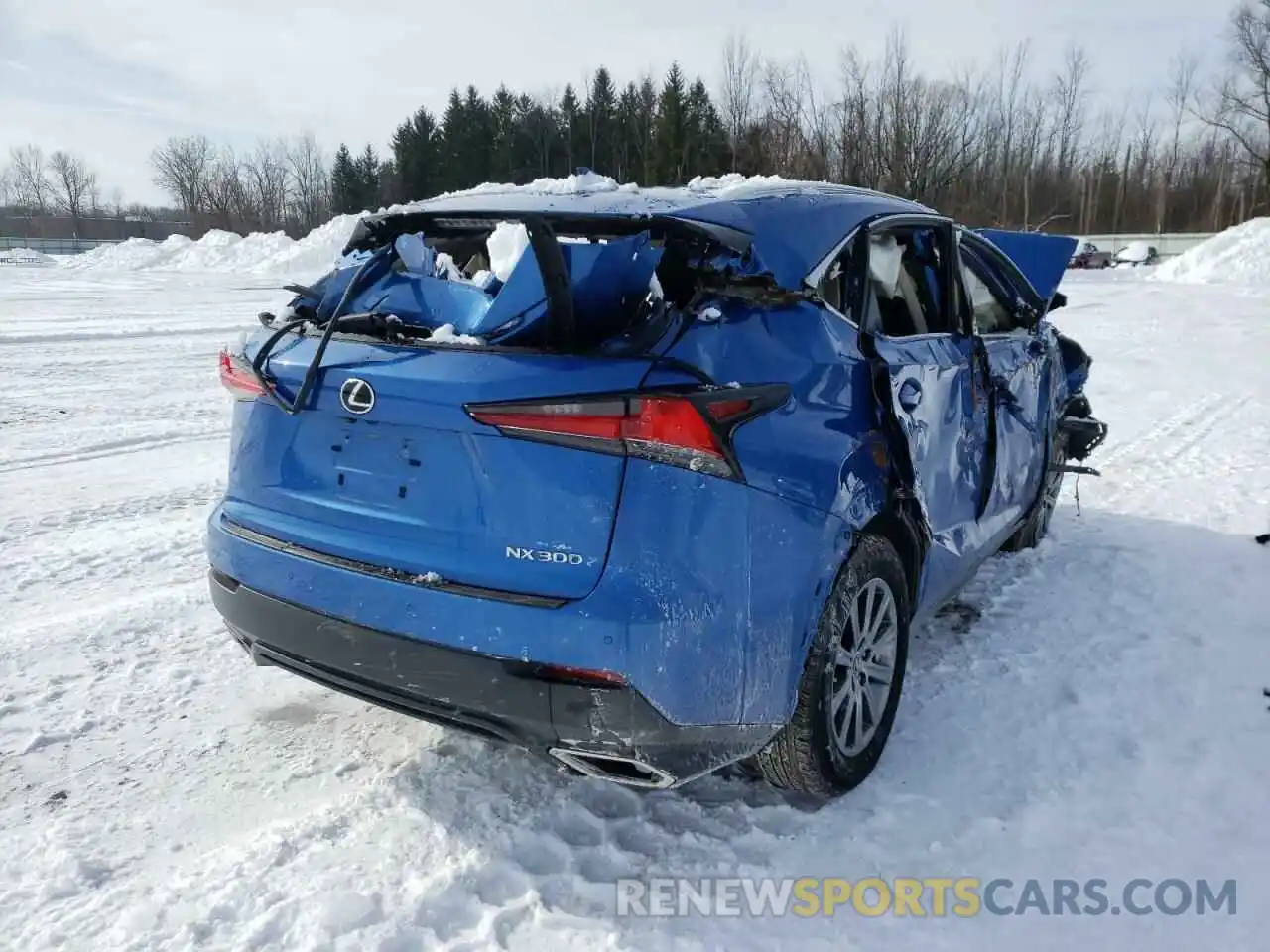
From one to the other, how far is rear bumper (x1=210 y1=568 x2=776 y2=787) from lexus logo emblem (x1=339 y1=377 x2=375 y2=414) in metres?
0.56

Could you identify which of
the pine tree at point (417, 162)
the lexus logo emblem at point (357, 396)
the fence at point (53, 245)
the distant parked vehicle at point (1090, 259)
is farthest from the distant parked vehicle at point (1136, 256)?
the fence at point (53, 245)

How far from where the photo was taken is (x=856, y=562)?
2.80 m

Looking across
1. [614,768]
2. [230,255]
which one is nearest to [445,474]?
[614,768]

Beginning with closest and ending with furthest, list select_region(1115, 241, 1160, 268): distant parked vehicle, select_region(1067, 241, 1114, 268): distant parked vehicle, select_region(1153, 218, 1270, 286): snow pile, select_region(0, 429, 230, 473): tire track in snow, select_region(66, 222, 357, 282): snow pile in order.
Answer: select_region(0, 429, 230, 473): tire track in snow < select_region(1153, 218, 1270, 286): snow pile < select_region(66, 222, 357, 282): snow pile < select_region(1067, 241, 1114, 268): distant parked vehicle < select_region(1115, 241, 1160, 268): distant parked vehicle

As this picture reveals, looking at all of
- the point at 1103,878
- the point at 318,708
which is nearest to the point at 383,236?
the point at 318,708

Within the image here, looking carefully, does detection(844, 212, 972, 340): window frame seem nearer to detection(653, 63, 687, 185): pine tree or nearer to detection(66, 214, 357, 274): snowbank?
detection(66, 214, 357, 274): snowbank

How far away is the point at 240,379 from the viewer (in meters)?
2.87

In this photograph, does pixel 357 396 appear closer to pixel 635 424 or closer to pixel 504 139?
pixel 635 424

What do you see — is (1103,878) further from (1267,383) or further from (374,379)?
(1267,383)

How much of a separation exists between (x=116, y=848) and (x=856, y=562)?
2275 mm

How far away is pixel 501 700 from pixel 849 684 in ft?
3.94

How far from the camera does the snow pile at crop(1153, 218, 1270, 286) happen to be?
92.6 ft

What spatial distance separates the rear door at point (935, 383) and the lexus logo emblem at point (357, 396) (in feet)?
5.10

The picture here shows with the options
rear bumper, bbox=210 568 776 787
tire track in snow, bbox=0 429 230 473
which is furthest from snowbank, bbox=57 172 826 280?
rear bumper, bbox=210 568 776 787
